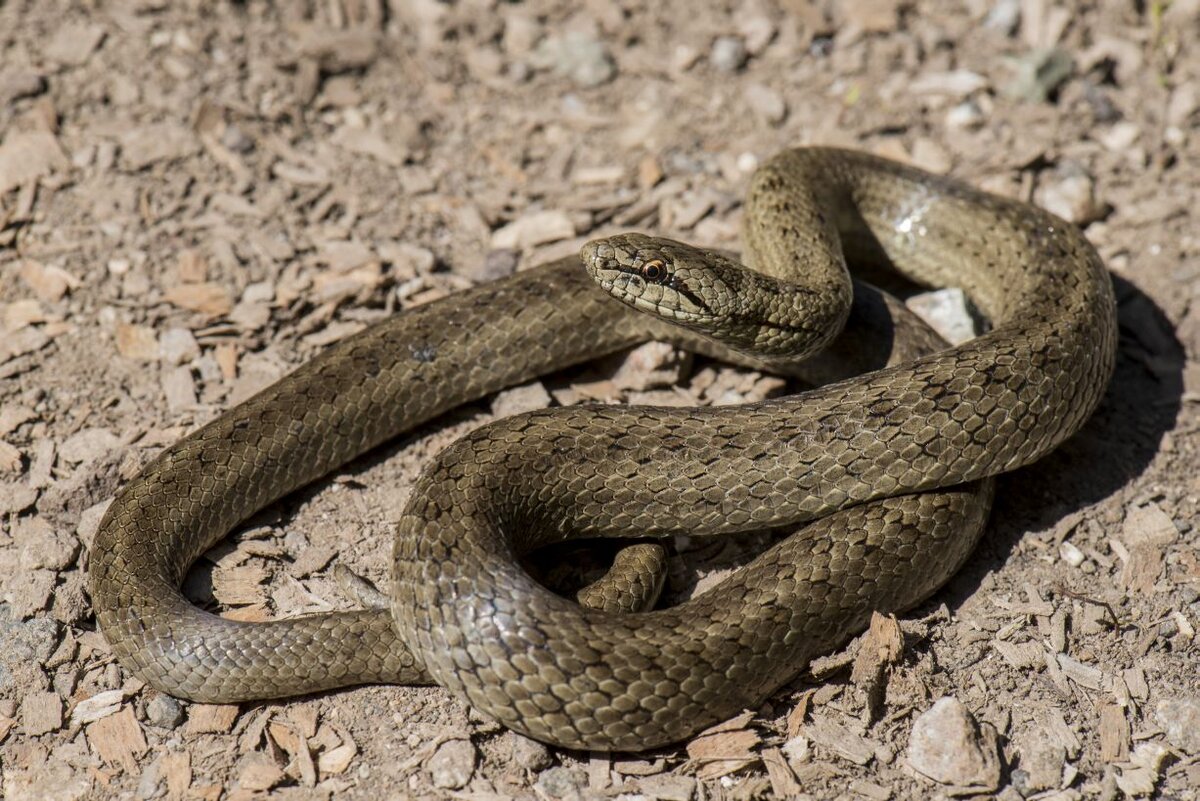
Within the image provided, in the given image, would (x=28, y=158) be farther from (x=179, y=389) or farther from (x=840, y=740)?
(x=840, y=740)

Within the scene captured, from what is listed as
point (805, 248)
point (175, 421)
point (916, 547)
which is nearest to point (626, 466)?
point (916, 547)

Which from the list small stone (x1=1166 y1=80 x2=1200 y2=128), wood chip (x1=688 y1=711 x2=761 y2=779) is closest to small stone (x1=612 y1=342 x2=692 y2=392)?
wood chip (x1=688 y1=711 x2=761 y2=779)

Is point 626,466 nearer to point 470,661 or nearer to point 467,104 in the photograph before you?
point 470,661

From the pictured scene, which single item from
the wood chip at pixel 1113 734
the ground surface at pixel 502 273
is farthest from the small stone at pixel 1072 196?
the wood chip at pixel 1113 734

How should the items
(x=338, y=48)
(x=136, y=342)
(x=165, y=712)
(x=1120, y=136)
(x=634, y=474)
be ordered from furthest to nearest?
1. (x=338, y=48)
2. (x=1120, y=136)
3. (x=136, y=342)
4. (x=634, y=474)
5. (x=165, y=712)

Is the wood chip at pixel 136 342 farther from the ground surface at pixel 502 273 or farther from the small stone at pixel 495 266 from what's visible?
the small stone at pixel 495 266

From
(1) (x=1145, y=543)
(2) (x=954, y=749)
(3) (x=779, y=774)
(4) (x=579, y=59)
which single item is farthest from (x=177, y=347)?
(1) (x=1145, y=543)
